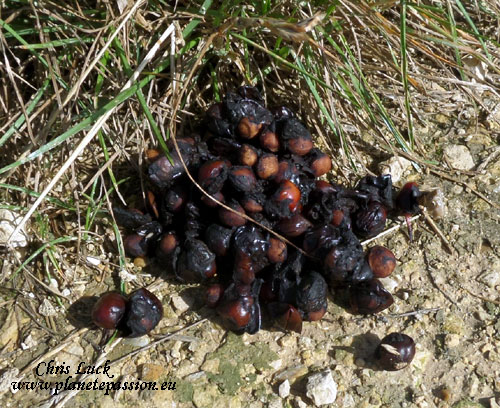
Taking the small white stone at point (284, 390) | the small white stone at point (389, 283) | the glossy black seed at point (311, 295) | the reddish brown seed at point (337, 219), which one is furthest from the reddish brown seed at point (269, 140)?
the small white stone at point (284, 390)

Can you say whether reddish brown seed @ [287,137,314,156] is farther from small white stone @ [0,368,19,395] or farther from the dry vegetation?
small white stone @ [0,368,19,395]

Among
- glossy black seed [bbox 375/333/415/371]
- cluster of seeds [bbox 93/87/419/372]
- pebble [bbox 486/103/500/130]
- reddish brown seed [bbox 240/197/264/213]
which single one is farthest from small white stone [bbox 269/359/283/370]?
pebble [bbox 486/103/500/130]

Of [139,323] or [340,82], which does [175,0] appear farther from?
[139,323]

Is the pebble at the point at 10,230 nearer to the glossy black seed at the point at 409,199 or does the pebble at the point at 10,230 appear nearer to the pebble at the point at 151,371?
the pebble at the point at 151,371

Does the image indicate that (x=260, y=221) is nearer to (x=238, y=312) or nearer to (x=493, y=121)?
(x=238, y=312)

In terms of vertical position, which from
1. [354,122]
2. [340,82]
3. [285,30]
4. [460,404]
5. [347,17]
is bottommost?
[460,404]

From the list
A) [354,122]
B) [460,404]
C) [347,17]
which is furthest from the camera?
[354,122]

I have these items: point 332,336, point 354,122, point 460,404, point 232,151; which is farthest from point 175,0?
point 460,404
